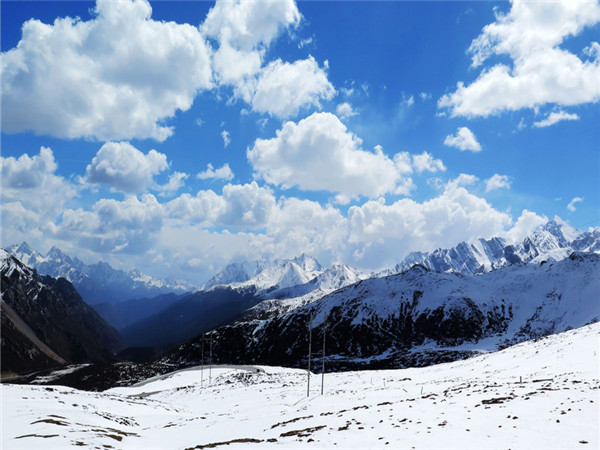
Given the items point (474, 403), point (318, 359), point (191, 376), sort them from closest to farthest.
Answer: point (474, 403)
point (191, 376)
point (318, 359)

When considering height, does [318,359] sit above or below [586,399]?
below

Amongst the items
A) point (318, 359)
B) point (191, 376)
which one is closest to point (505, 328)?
point (318, 359)

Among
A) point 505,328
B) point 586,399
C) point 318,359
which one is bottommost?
point 318,359

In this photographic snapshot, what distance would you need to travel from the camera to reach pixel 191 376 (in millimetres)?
105188

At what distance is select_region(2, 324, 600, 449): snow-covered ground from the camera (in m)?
20.9

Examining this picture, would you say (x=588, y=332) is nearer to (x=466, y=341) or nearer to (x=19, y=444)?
(x=19, y=444)

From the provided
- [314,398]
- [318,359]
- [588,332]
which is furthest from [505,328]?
[314,398]

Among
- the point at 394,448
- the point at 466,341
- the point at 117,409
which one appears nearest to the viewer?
the point at 394,448

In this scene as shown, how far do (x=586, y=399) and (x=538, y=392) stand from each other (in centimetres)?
417

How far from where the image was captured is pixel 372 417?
2831cm

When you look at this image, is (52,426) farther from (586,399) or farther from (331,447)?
(586,399)

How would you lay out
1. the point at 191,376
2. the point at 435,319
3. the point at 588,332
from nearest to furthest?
the point at 588,332 < the point at 191,376 < the point at 435,319

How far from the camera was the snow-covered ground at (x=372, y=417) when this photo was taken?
68.4ft

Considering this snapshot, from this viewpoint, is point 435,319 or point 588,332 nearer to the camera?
point 588,332
